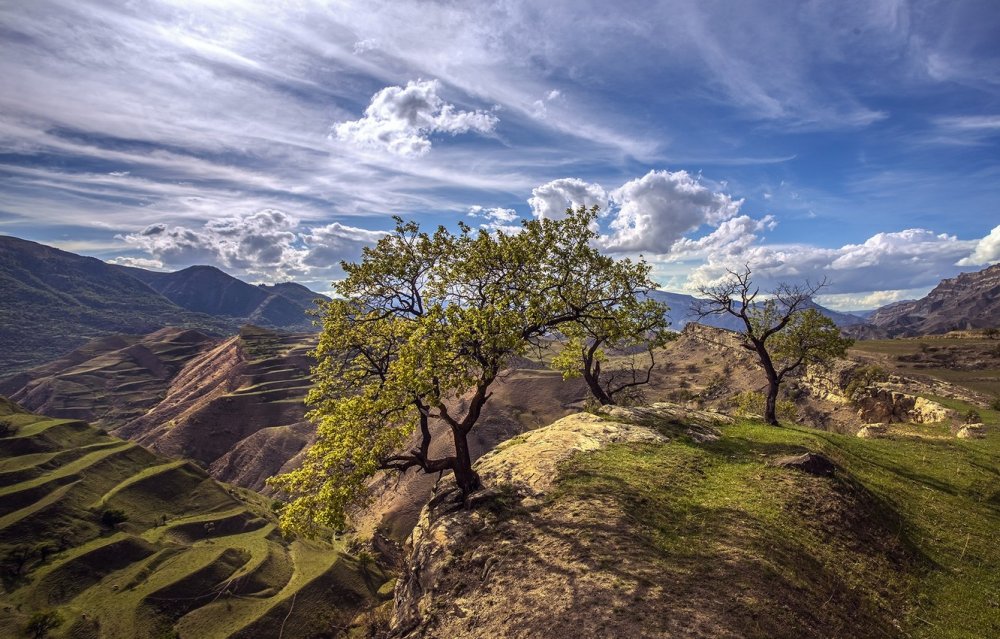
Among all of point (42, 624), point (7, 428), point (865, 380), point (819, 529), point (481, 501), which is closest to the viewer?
point (819, 529)

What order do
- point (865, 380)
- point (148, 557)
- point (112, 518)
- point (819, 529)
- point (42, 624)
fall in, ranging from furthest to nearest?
point (112, 518), point (148, 557), point (42, 624), point (865, 380), point (819, 529)

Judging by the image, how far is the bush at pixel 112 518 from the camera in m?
102

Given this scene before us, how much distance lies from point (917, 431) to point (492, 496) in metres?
47.1

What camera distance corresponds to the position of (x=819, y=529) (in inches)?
731

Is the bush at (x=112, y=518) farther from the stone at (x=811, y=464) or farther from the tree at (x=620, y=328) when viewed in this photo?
the stone at (x=811, y=464)

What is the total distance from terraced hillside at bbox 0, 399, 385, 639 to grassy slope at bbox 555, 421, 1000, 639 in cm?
7571

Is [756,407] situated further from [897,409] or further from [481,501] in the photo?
[481,501]

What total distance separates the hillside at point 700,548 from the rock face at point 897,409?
29.5 m

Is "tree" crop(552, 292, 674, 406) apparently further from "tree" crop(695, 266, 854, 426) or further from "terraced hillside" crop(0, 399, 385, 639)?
"terraced hillside" crop(0, 399, 385, 639)

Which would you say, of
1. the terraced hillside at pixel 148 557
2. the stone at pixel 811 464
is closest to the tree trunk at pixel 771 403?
the stone at pixel 811 464

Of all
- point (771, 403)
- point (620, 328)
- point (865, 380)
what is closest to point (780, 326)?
point (771, 403)

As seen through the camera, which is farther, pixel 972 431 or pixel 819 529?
pixel 972 431

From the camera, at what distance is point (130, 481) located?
389 ft

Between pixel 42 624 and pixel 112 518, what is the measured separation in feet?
114
